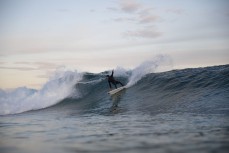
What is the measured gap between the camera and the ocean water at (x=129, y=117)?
5090 millimetres

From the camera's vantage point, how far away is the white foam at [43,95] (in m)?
19.5

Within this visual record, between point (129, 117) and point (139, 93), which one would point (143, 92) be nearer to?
point (139, 93)

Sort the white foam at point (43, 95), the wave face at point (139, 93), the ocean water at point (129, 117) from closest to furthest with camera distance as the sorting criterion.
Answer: the ocean water at point (129, 117)
the wave face at point (139, 93)
the white foam at point (43, 95)

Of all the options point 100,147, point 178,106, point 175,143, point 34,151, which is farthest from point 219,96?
point 34,151

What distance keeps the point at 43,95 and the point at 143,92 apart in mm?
9546

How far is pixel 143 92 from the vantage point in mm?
15898

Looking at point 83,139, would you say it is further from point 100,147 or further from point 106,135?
point 100,147

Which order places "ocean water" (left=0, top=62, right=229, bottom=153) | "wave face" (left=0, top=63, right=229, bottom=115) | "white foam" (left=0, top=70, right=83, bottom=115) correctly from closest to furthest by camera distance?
"ocean water" (left=0, top=62, right=229, bottom=153), "wave face" (left=0, top=63, right=229, bottom=115), "white foam" (left=0, top=70, right=83, bottom=115)

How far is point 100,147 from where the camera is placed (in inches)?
196

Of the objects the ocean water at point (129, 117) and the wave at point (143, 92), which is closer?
the ocean water at point (129, 117)

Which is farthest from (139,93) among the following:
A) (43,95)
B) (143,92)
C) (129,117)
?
(43,95)

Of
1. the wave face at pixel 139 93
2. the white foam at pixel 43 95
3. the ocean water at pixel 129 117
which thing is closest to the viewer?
the ocean water at pixel 129 117

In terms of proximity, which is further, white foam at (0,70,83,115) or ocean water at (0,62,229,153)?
white foam at (0,70,83,115)

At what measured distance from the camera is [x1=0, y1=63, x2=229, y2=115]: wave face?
10773 millimetres
